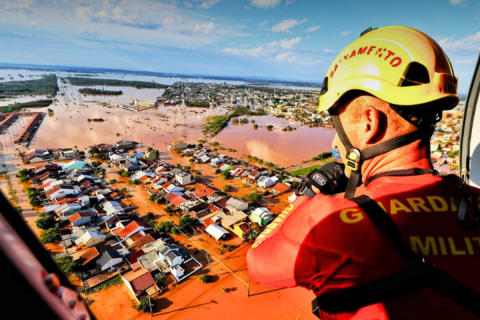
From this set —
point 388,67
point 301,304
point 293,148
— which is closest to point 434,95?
point 388,67

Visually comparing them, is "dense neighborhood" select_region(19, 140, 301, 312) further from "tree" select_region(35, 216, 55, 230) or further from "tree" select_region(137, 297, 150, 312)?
"tree" select_region(137, 297, 150, 312)

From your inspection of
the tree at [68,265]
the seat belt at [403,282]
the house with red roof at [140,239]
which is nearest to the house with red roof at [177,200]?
the house with red roof at [140,239]

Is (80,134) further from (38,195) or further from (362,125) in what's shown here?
(362,125)

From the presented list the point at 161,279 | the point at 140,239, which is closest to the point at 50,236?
the point at 140,239

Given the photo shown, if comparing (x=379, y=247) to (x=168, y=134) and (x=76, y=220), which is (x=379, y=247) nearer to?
(x=76, y=220)

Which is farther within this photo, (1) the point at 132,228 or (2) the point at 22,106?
(2) the point at 22,106
